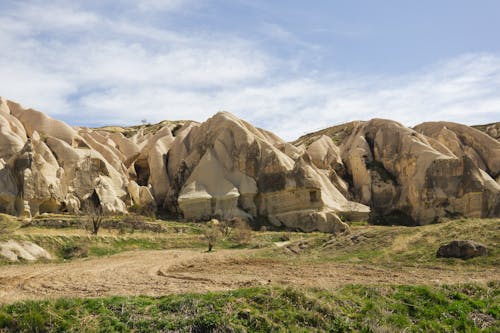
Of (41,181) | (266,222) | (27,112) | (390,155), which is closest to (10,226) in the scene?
(41,181)

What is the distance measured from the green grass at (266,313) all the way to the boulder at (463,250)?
793 cm

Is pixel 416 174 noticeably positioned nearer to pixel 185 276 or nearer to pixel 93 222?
pixel 93 222

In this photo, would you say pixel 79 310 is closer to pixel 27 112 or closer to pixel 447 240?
pixel 447 240

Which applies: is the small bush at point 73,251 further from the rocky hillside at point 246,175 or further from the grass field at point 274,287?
the rocky hillside at point 246,175

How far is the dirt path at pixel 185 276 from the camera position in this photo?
16516mm

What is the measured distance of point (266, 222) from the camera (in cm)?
5119

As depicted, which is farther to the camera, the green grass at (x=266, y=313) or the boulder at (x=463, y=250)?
the boulder at (x=463, y=250)

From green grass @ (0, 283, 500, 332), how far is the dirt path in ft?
8.32

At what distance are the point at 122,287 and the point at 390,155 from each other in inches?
2102

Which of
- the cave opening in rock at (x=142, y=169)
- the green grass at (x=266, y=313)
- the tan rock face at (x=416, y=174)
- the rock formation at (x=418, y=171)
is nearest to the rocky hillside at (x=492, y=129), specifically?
the rock formation at (x=418, y=171)

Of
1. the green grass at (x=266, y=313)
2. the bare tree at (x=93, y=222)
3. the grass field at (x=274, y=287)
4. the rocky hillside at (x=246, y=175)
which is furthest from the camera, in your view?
the rocky hillside at (x=246, y=175)

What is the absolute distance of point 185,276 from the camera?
2011cm

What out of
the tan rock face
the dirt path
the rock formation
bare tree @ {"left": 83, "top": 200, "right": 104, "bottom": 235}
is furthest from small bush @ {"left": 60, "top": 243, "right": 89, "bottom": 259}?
the tan rock face

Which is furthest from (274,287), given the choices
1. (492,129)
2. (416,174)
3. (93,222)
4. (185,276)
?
(492,129)
